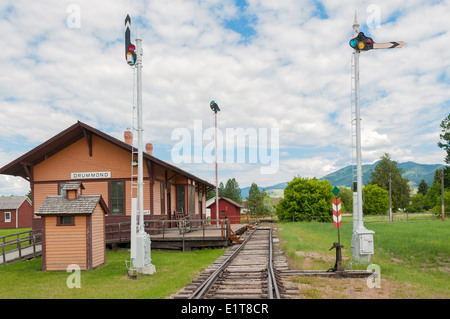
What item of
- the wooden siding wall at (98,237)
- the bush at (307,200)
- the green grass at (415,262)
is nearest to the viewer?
the green grass at (415,262)

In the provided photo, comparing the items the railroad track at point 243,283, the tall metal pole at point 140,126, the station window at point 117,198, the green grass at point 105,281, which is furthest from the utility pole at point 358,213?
the station window at point 117,198

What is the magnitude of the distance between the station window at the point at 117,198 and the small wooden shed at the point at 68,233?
729cm

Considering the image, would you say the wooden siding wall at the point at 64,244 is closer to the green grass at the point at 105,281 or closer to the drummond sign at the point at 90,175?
the green grass at the point at 105,281

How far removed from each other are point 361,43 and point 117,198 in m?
14.9

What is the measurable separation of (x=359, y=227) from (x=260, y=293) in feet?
16.9

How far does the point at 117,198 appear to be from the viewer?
70.1 feet

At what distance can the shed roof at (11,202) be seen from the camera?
169 ft

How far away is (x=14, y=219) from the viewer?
169ft

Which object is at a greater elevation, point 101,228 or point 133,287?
point 101,228

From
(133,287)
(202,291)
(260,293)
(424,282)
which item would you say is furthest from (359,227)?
(133,287)

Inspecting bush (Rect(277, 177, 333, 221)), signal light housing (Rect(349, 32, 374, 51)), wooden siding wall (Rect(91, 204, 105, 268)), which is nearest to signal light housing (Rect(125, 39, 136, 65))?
wooden siding wall (Rect(91, 204, 105, 268))
